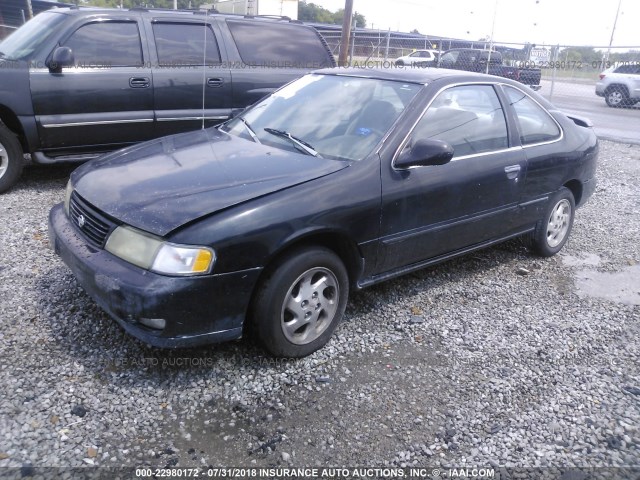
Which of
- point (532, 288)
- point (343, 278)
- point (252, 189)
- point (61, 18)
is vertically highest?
point (61, 18)

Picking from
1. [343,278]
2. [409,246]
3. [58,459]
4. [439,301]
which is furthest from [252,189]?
[439,301]

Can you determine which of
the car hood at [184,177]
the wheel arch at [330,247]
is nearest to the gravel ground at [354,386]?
the wheel arch at [330,247]

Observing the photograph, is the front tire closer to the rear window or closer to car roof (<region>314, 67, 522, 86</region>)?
car roof (<region>314, 67, 522, 86</region>)

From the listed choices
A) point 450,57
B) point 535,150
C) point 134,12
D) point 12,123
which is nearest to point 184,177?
point 535,150

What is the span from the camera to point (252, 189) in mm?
2916

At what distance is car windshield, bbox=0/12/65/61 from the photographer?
222 inches

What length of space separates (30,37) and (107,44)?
31.9 inches

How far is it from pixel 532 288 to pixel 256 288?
100 inches

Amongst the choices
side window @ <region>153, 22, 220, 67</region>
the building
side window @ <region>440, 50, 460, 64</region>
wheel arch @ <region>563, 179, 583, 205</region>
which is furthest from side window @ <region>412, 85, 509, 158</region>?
the building

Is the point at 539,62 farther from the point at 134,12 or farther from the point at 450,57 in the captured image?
the point at 134,12

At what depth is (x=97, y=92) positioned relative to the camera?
5.77 meters

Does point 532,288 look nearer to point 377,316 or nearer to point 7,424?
point 377,316

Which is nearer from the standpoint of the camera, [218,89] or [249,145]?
[249,145]

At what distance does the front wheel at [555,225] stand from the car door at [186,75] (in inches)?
149
